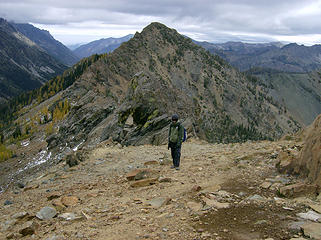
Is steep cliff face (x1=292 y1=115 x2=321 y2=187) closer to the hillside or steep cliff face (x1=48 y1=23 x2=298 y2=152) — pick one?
the hillside

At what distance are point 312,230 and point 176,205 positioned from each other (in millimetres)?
3655

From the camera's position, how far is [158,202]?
8867 millimetres

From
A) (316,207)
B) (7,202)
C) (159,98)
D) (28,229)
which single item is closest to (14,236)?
(28,229)

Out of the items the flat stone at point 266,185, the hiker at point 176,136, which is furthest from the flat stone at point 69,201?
the flat stone at point 266,185

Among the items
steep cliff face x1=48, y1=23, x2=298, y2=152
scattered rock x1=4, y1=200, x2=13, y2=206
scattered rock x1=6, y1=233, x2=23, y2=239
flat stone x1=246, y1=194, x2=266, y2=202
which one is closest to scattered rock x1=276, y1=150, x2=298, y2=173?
flat stone x1=246, y1=194, x2=266, y2=202

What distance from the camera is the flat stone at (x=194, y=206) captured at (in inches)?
309

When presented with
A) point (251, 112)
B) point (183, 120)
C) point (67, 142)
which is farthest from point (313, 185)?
point (251, 112)

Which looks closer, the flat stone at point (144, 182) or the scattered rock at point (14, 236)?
the scattered rock at point (14, 236)

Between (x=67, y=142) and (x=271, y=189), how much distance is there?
173 ft

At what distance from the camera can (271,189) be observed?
357 inches

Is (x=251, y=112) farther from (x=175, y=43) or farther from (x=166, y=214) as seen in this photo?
(x=166, y=214)

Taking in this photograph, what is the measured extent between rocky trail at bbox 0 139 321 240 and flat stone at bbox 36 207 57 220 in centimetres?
3

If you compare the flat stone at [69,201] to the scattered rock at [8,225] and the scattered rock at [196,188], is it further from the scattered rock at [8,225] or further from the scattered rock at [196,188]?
the scattered rock at [196,188]

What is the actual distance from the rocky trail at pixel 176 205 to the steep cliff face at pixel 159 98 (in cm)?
1208
